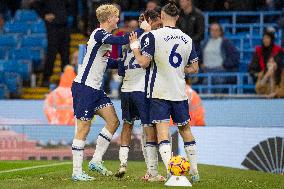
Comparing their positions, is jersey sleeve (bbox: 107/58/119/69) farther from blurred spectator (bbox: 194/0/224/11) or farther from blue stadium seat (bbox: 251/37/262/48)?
blurred spectator (bbox: 194/0/224/11)

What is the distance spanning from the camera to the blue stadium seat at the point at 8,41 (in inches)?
1020

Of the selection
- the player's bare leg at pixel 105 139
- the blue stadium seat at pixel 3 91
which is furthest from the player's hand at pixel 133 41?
the blue stadium seat at pixel 3 91

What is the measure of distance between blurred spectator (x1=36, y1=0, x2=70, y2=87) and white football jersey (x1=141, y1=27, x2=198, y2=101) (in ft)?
Answer: 37.6

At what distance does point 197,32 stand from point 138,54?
9.70 meters

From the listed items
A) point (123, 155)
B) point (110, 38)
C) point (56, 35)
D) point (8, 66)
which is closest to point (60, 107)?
point (56, 35)

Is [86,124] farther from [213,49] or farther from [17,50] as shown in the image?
[17,50]

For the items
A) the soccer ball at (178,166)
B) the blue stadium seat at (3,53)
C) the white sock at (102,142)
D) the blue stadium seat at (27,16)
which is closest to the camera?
the soccer ball at (178,166)

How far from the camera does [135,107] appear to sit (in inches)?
547

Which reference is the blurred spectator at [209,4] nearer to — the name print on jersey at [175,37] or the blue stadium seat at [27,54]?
the blue stadium seat at [27,54]

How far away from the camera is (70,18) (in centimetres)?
2658

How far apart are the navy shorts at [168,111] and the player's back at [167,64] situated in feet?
0.25

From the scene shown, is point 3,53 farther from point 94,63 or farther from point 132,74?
point 94,63

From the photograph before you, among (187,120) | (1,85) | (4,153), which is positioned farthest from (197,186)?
(1,85)

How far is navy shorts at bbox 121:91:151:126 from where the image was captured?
523 inches
